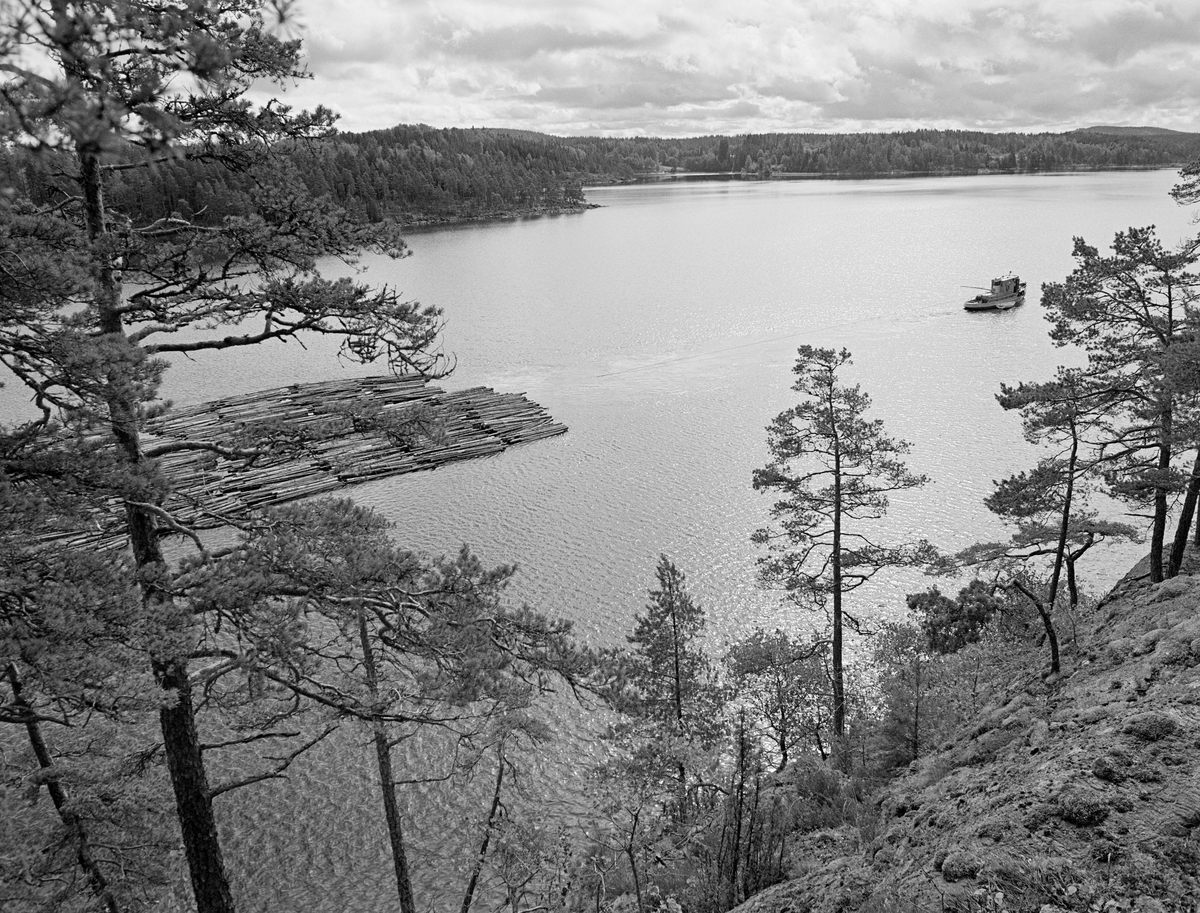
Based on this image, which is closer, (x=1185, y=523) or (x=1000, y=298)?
(x=1185, y=523)

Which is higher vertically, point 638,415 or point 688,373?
point 688,373

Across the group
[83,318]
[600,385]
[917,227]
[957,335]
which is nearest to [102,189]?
[83,318]

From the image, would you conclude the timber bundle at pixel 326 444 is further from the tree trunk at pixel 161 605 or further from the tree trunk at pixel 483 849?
the tree trunk at pixel 161 605

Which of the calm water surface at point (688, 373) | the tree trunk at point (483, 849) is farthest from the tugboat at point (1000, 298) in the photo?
the tree trunk at point (483, 849)

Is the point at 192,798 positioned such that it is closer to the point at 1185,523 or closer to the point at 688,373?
the point at 1185,523

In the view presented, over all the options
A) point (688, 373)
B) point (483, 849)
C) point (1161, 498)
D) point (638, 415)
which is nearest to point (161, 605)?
point (483, 849)

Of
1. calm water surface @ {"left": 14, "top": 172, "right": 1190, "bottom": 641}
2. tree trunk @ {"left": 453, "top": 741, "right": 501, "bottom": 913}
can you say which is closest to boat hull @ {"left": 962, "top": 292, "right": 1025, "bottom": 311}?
calm water surface @ {"left": 14, "top": 172, "right": 1190, "bottom": 641}

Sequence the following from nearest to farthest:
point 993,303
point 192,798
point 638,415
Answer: point 192,798
point 638,415
point 993,303

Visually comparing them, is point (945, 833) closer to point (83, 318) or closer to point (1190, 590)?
point (83, 318)
